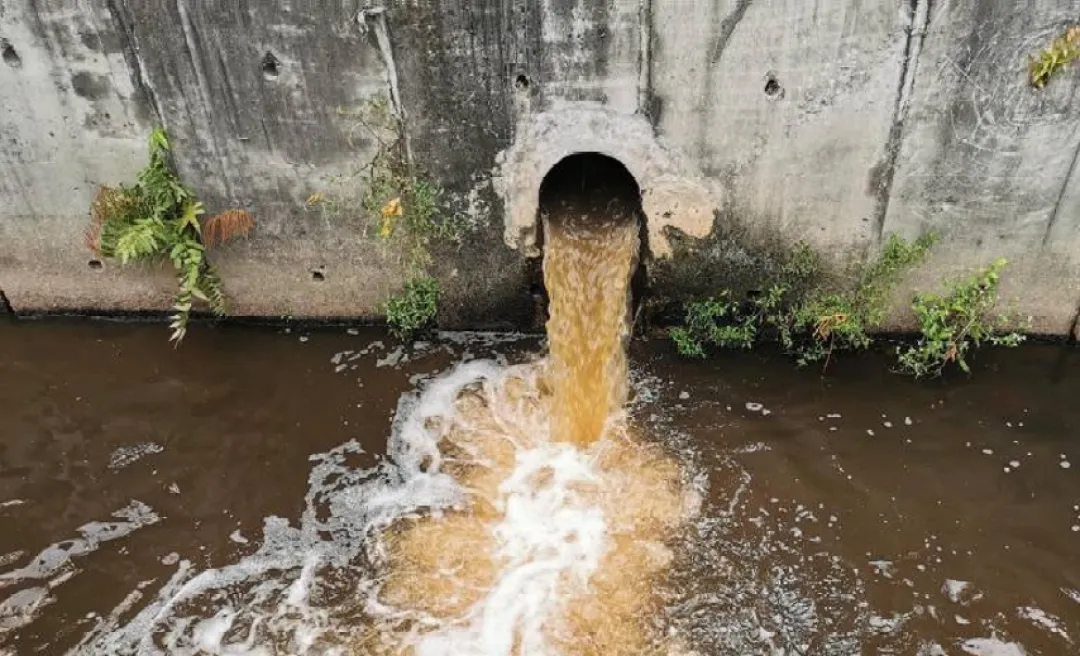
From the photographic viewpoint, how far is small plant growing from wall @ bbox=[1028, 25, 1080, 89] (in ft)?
16.9

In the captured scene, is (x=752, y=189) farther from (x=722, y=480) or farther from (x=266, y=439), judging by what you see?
(x=266, y=439)

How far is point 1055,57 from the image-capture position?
5.21 metres

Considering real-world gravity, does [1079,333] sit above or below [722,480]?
above

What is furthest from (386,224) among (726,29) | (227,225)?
(726,29)

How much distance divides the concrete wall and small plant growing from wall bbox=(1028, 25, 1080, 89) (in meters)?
0.06

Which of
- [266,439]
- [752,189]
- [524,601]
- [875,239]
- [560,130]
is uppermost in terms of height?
[560,130]

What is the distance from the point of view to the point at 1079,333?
6.33 m

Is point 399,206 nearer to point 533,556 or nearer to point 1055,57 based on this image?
point 533,556

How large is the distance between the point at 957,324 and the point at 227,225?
205 inches

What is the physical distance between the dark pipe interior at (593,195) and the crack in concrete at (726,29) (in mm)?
1255

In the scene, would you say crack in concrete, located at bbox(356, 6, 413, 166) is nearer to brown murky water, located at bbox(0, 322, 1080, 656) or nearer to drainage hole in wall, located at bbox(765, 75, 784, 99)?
brown murky water, located at bbox(0, 322, 1080, 656)

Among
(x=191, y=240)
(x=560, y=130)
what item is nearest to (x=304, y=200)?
(x=191, y=240)

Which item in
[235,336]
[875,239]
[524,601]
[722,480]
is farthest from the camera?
[235,336]

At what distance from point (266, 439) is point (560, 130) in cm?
289
